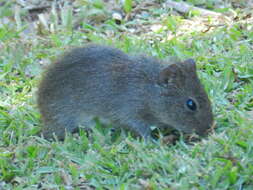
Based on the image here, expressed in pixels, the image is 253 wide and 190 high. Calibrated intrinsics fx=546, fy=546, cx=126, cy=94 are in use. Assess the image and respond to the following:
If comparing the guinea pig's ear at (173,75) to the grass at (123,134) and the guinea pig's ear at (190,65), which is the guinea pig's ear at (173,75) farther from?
the grass at (123,134)

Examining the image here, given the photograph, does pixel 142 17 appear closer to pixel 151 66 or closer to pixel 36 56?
pixel 36 56

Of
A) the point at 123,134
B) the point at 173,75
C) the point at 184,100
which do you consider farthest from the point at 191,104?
the point at 123,134

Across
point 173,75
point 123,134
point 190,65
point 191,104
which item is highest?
point 190,65

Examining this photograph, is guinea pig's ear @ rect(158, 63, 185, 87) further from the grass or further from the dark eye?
the grass

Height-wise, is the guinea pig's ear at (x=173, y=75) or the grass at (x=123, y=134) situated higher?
the guinea pig's ear at (x=173, y=75)

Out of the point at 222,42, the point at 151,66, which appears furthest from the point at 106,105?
the point at 222,42

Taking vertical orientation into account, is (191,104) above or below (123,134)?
above

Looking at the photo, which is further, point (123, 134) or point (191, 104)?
point (123, 134)

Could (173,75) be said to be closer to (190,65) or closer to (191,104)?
(190,65)

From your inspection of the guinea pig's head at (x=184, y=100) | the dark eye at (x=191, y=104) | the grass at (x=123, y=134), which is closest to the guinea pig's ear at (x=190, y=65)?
the guinea pig's head at (x=184, y=100)
